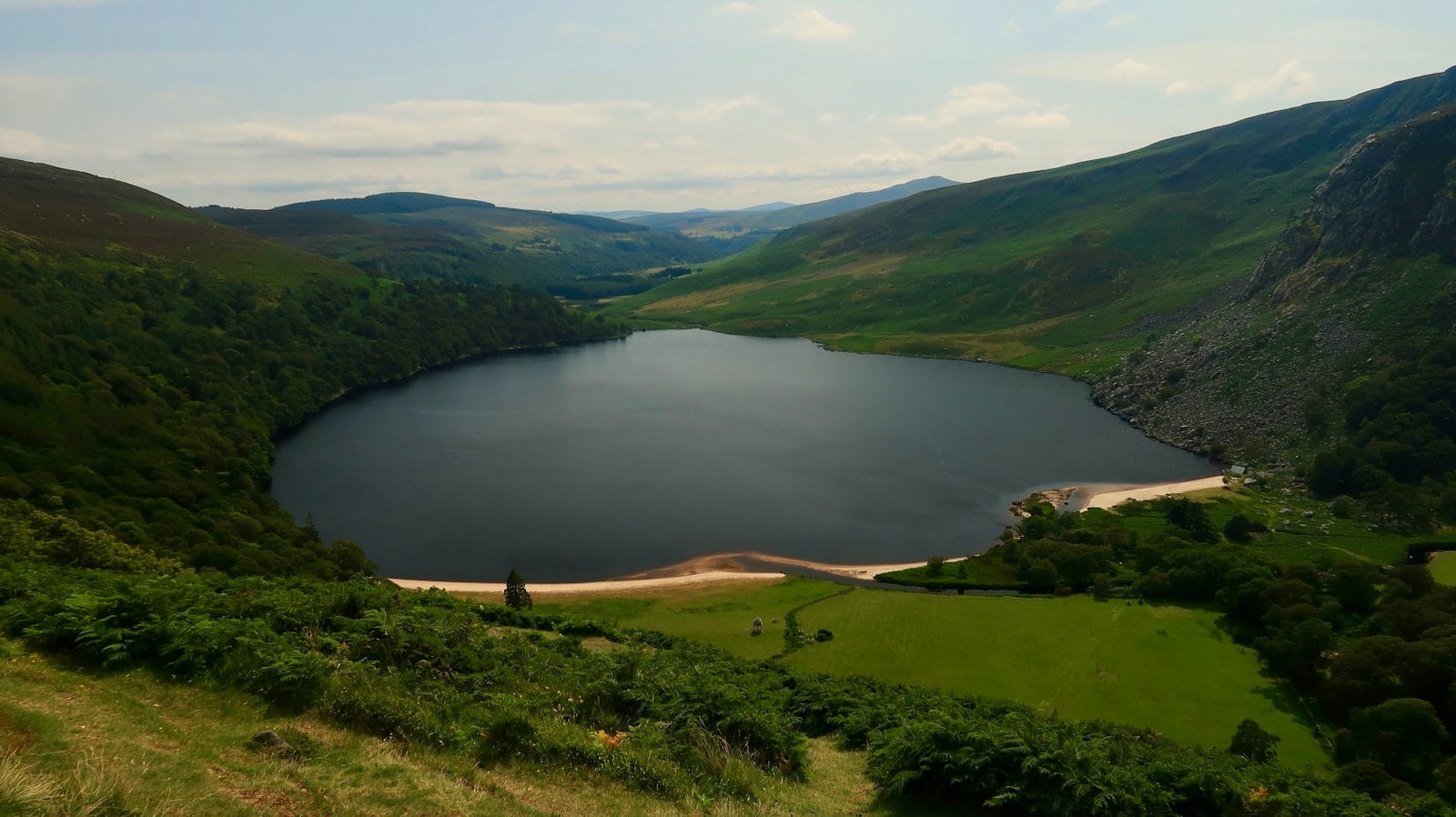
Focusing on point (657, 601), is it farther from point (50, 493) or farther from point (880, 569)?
point (50, 493)

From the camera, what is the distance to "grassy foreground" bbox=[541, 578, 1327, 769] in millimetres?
45594

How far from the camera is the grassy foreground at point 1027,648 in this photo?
45594 millimetres

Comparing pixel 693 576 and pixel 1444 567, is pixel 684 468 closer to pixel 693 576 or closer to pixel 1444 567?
pixel 693 576

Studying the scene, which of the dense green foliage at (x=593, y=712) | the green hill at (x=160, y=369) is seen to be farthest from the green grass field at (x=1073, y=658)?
the green hill at (x=160, y=369)

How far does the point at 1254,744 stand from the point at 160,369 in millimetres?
137592

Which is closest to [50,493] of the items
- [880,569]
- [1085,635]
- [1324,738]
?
[880,569]

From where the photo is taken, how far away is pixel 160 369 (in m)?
112

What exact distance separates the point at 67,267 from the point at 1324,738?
591 feet

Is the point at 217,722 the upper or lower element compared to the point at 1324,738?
upper

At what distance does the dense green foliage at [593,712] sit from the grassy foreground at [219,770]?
0.98 metres

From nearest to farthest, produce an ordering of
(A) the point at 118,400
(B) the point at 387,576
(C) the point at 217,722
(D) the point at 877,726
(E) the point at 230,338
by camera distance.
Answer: (C) the point at 217,722
(D) the point at 877,726
(B) the point at 387,576
(A) the point at 118,400
(E) the point at 230,338

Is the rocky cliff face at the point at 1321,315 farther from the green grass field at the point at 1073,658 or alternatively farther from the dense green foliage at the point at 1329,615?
the green grass field at the point at 1073,658

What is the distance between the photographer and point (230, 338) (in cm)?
13988

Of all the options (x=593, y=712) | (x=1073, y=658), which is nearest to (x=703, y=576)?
(x=1073, y=658)
